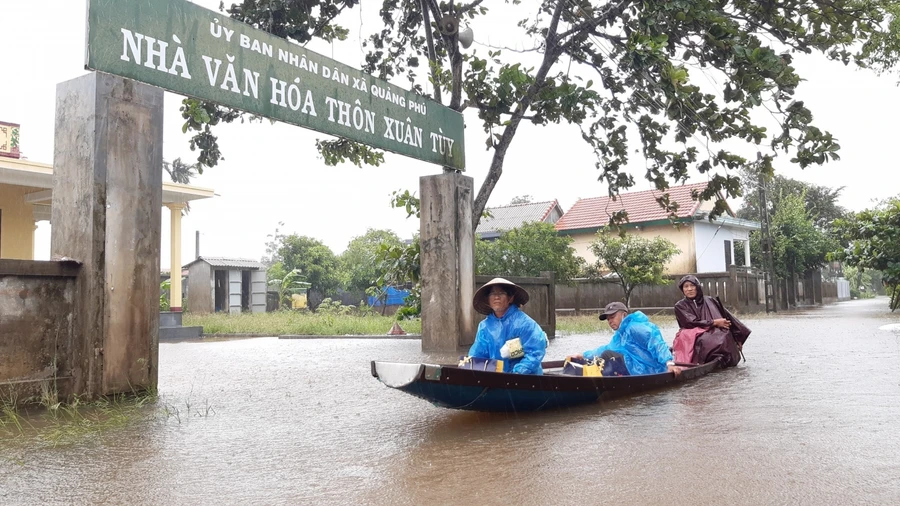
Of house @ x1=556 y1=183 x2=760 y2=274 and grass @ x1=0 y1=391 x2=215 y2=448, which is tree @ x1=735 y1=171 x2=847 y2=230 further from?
grass @ x1=0 y1=391 x2=215 y2=448

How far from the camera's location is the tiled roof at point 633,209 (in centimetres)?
3035

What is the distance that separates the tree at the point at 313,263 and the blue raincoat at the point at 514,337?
34.9 m

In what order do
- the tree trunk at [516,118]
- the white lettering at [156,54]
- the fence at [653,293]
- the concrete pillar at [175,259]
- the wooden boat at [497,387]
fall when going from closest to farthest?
the wooden boat at [497,387] < the white lettering at [156,54] < the tree trunk at [516,118] < the concrete pillar at [175,259] < the fence at [653,293]

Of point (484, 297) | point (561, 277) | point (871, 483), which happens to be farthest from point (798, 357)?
point (561, 277)

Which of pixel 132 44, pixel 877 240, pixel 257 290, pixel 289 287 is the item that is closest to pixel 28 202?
pixel 132 44

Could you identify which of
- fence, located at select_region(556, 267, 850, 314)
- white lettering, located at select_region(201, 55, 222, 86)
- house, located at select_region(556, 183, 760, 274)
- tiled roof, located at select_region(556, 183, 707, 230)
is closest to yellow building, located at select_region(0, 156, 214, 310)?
white lettering, located at select_region(201, 55, 222, 86)

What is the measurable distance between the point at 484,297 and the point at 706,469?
8.78 feet

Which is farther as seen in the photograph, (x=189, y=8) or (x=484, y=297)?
(x=189, y=8)

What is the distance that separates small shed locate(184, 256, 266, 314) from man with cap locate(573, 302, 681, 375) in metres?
26.2

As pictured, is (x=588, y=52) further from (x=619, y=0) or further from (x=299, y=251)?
(x=299, y=251)

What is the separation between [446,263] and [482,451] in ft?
21.7

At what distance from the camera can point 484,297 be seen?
6.49m

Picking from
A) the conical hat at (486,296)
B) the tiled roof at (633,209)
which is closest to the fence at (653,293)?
the tiled roof at (633,209)

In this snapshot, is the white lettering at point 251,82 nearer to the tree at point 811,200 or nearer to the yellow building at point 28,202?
the yellow building at point 28,202
